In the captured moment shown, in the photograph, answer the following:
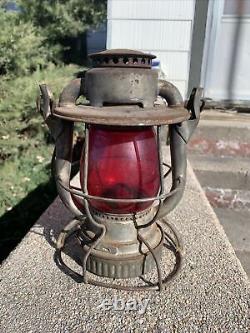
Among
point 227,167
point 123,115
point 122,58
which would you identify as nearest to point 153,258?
point 123,115

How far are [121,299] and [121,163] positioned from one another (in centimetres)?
37

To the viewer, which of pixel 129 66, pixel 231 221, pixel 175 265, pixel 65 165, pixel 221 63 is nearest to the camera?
pixel 129 66

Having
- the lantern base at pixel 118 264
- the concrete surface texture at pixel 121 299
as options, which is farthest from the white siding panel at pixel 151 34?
the lantern base at pixel 118 264

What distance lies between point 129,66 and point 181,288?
63 cm

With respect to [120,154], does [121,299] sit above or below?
below

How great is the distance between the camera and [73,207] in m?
1.02

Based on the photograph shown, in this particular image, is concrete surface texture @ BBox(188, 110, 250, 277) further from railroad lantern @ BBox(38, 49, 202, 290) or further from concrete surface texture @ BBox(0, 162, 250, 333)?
railroad lantern @ BBox(38, 49, 202, 290)

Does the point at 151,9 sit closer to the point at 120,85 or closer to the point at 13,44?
the point at 13,44

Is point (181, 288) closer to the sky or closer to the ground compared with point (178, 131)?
closer to the ground

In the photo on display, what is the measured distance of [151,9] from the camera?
2555 millimetres

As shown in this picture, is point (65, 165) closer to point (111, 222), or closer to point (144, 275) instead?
point (111, 222)

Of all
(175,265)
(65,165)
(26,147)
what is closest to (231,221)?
(175,265)

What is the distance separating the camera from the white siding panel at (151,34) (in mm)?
2580

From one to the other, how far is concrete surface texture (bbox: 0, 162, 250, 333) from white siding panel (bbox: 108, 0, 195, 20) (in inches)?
76.1
